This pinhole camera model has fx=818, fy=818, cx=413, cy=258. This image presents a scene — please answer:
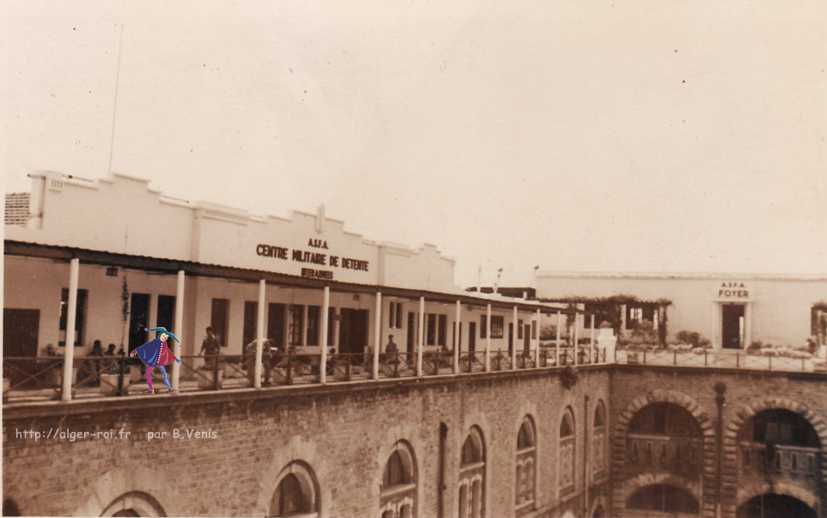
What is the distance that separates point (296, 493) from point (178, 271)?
5803mm

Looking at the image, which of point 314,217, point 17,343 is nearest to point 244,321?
point 314,217

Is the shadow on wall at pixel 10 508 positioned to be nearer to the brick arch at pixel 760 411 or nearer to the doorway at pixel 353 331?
the doorway at pixel 353 331

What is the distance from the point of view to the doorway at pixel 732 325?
44.2 metres

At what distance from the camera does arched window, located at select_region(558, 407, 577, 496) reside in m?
32.8

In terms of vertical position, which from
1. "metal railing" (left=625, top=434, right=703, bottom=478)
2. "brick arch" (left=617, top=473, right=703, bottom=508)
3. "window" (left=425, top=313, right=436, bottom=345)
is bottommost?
"brick arch" (left=617, top=473, right=703, bottom=508)

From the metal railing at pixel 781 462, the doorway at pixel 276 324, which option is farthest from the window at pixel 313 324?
the metal railing at pixel 781 462

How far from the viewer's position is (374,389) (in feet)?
64.7

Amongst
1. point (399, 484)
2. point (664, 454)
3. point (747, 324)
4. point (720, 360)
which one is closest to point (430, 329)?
point (399, 484)

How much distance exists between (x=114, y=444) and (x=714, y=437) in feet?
103

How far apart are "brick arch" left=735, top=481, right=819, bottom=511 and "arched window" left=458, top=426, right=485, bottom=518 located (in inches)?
687

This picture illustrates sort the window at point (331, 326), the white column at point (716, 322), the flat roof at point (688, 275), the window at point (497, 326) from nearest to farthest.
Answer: the window at point (331, 326), the window at point (497, 326), the flat roof at point (688, 275), the white column at point (716, 322)

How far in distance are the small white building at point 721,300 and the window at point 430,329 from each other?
65.2ft

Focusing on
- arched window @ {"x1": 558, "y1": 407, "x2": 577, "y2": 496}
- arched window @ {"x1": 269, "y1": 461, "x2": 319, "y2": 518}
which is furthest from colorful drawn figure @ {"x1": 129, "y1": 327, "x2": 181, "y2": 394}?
arched window @ {"x1": 558, "y1": 407, "x2": 577, "y2": 496}

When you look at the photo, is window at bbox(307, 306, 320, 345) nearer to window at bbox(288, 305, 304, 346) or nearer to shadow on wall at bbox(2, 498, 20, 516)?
window at bbox(288, 305, 304, 346)
